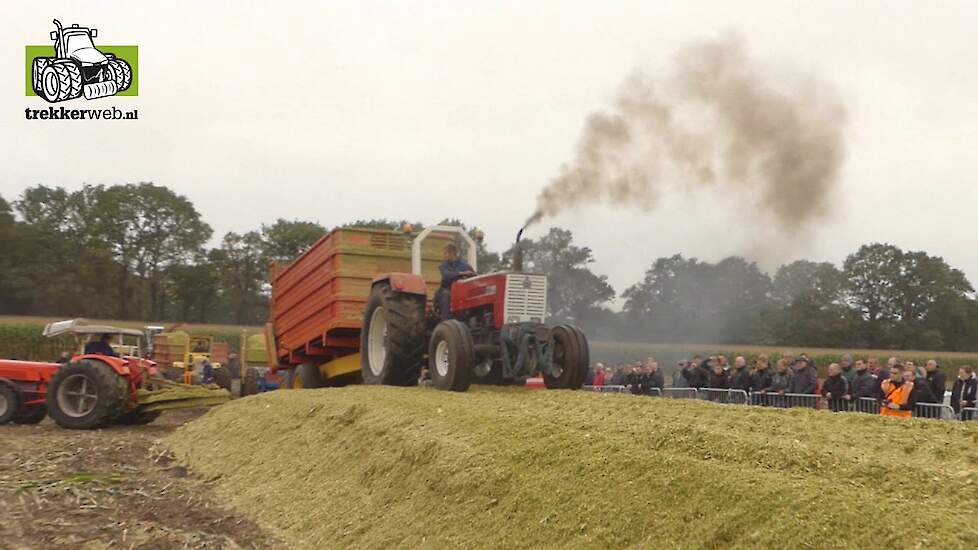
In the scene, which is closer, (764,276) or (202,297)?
(764,276)

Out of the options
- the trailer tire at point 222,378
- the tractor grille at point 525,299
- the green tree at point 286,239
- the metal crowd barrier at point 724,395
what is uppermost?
the green tree at point 286,239

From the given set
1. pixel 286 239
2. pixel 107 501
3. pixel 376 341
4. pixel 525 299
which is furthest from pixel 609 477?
pixel 286 239

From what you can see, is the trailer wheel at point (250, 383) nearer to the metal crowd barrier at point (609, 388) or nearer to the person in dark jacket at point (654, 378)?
the metal crowd barrier at point (609, 388)

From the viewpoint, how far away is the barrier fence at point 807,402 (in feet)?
34.3

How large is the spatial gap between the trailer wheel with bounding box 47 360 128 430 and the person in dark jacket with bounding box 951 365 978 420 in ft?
36.8

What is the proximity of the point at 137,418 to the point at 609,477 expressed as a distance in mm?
10199

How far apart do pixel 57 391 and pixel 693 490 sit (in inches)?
415

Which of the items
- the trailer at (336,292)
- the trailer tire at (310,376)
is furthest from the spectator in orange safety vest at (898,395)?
the trailer tire at (310,376)

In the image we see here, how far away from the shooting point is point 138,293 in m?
52.4

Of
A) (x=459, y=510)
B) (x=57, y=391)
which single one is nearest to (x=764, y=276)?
(x=57, y=391)

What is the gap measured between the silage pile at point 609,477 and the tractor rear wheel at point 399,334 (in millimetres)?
2143

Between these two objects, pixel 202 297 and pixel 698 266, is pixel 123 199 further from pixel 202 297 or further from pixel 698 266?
pixel 698 266

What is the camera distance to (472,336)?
384 inches

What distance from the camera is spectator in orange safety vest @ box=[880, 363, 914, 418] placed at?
9.92 meters
